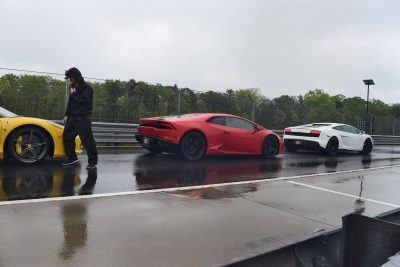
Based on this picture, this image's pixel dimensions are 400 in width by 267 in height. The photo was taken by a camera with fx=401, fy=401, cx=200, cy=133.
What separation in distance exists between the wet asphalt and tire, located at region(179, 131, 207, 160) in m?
0.21

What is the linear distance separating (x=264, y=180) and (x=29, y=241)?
485 cm

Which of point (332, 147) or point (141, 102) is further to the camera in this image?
point (141, 102)

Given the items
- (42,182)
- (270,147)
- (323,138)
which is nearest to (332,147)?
(323,138)

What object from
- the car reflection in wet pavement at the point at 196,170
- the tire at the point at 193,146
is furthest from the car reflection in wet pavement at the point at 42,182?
the tire at the point at 193,146

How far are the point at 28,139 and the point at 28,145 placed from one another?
0.11 meters

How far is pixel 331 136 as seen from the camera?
543 inches

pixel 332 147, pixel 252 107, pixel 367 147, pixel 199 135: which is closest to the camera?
pixel 199 135

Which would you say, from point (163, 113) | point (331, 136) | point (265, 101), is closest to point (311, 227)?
point (331, 136)

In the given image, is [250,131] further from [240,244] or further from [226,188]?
[240,244]

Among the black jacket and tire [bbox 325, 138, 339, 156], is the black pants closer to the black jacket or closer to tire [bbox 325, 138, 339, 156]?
the black jacket

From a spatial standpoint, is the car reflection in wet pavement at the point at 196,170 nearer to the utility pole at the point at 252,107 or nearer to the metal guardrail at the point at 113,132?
the metal guardrail at the point at 113,132

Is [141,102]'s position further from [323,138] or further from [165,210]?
[165,210]

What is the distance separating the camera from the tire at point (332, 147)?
13.7 metres

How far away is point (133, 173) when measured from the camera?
23.9 ft
